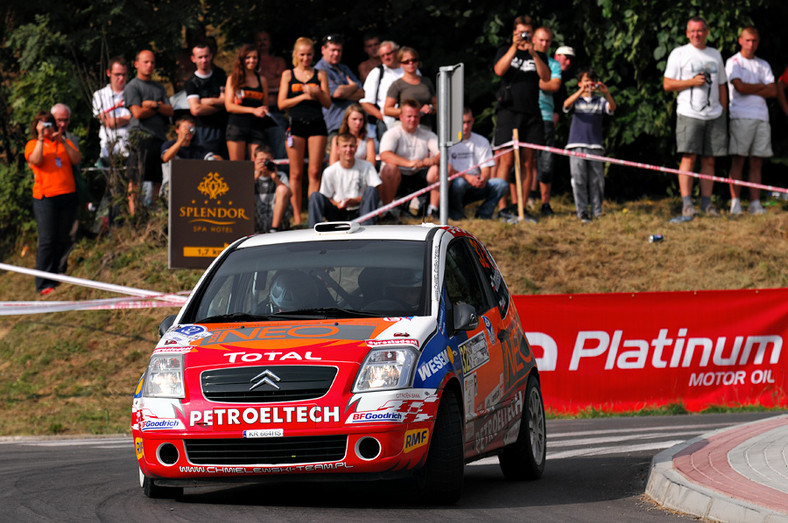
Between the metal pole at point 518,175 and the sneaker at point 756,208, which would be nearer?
the metal pole at point 518,175

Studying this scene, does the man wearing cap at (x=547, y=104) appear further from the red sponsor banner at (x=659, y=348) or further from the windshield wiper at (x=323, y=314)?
the windshield wiper at (x=323, y=314)

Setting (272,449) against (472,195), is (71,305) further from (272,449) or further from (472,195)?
(272,449)

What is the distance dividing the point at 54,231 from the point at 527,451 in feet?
36.2

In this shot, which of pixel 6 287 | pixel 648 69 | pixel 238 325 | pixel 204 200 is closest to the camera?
pixel 238 325

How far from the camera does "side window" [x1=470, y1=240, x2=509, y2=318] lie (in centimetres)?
1028

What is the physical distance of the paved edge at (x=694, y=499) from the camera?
24.0ft

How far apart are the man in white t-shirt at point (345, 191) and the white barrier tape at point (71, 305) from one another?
249 centimetres

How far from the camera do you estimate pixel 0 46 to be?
950 inches

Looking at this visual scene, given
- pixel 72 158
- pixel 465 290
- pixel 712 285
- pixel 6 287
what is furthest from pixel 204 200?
pixel 465 290

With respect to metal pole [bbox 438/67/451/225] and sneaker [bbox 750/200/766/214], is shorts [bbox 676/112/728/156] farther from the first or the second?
metal pole [bbox 438/67/451/225]

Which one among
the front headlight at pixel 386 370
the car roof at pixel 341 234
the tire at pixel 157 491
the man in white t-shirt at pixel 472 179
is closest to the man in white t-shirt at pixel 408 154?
the man in white t-shirt at pixel 472 179

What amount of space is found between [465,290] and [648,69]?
1475cm

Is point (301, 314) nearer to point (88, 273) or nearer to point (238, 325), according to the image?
point (238, 325)

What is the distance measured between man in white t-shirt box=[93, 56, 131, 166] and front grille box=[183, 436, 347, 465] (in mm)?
12757
